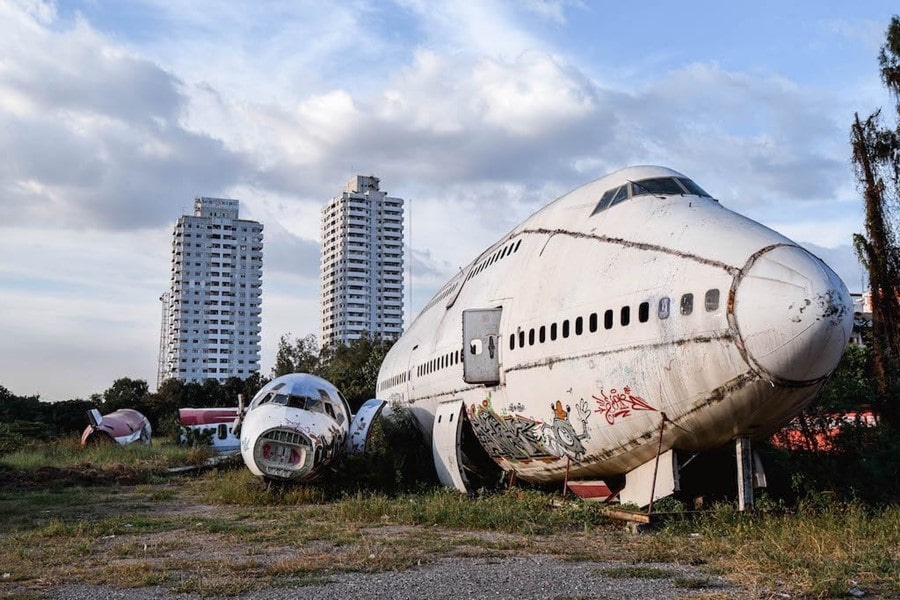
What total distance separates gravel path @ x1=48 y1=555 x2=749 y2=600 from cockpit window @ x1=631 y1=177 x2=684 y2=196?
6.94 metres

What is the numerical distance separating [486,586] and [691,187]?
8705 millimetres

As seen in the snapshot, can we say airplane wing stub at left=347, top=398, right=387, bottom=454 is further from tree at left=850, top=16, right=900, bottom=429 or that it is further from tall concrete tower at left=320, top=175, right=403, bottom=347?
tall concrete tower at left=320, top=175, right=403, bottom=347

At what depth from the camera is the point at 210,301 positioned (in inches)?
6201

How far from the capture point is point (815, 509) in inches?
527

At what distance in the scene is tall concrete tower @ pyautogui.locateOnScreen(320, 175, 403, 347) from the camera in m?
156

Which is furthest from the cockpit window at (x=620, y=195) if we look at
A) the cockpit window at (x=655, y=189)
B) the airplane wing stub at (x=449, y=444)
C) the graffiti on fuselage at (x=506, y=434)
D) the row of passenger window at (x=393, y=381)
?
the row of passenger window at (x=393, y=381)

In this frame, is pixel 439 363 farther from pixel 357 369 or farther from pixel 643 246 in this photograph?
pixel 357 369

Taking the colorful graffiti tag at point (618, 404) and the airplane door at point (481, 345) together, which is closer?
the colorful graffiti tag at point (618, 404)

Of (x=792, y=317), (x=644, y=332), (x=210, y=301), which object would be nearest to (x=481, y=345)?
(x=644, y=332)

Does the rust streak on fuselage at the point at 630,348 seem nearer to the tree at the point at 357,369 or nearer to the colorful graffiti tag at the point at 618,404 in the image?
the colorful graffiti tag at the point at 618,404

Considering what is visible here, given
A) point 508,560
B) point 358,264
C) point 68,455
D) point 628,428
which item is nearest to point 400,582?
point 508,560

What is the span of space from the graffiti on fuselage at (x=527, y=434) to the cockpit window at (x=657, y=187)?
3974mm

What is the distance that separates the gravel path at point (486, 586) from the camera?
849 centimetres

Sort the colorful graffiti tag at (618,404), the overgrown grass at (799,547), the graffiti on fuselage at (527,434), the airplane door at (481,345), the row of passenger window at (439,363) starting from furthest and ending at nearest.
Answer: the row of passenger window at (439,363), the airplane door at (481,345), the graffiti on fuselage at (527,434), the colorful graffiti tag at (618,404), the overgrown grass at (799,547)
